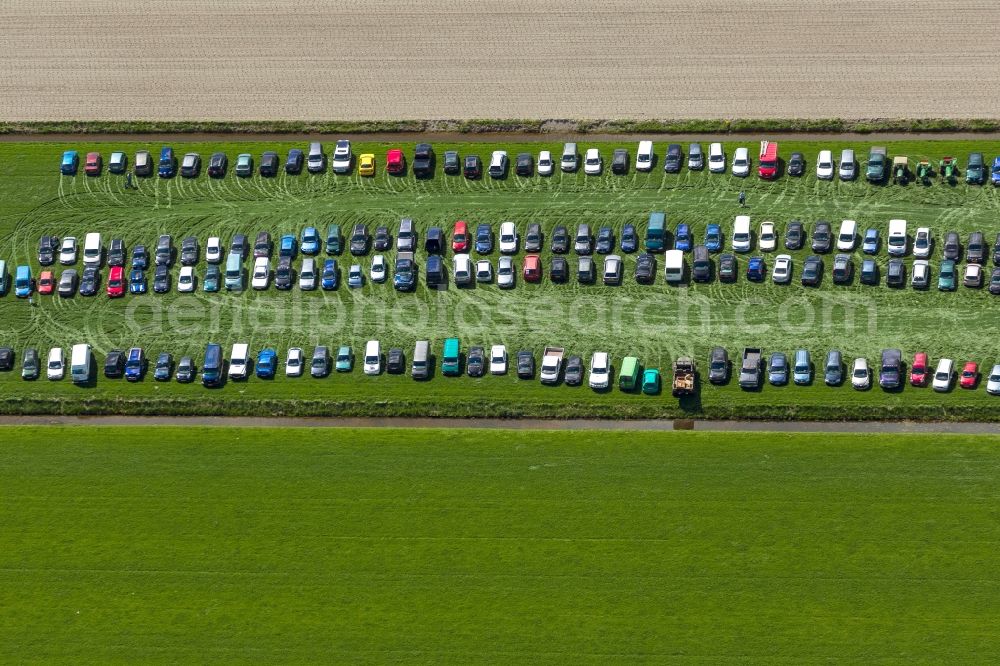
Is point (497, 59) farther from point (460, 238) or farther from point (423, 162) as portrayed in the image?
point (460, 238)

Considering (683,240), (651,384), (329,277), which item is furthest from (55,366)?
(683,240)

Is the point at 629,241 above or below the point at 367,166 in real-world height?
below

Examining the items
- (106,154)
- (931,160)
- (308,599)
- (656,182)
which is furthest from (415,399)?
(931,160)

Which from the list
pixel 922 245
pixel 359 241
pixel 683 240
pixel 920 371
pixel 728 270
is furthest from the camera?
pixel 359 241

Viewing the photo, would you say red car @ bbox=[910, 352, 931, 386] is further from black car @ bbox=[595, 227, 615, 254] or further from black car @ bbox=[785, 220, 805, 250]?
black car @ bbox=[595, 227, 615, 254]

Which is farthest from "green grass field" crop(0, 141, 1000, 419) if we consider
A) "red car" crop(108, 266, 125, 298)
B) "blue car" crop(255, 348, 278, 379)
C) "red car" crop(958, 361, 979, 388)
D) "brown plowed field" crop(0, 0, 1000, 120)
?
"brown plowed field" crop(0, 0, 1000, 120)

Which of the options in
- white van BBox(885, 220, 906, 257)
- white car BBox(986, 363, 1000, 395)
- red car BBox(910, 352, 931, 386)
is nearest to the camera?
white car BBox(986, 363, 1000, 395)
